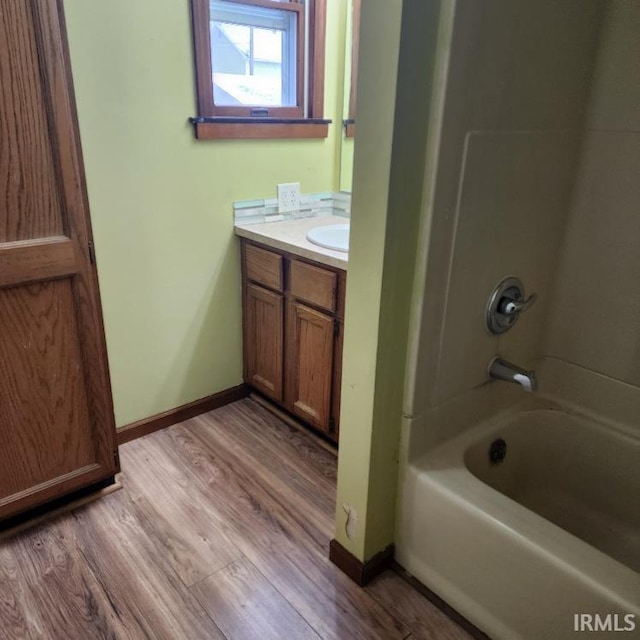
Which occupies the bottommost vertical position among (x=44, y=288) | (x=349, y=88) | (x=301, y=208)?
(x=44, y=288)

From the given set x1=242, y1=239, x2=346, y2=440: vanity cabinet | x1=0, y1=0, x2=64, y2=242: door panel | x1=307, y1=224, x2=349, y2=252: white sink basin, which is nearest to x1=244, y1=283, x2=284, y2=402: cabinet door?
x1=242, y1=239, x2=346, y2=440: vanity cabinet

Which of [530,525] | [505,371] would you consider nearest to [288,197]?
[505,371]

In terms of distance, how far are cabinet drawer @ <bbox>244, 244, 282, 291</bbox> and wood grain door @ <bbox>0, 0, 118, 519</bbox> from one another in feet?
2.38

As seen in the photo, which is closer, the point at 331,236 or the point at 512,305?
the point at 512,305

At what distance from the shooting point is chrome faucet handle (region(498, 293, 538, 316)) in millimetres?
1446

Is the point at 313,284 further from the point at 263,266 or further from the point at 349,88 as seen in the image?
the point at 349,88

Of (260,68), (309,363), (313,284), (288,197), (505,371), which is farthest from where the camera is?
(288,197)

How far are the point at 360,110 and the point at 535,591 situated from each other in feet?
3.81

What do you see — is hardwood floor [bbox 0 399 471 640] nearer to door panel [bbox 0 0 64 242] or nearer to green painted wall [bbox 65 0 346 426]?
green painted wall [bbox 65 0 346 426]

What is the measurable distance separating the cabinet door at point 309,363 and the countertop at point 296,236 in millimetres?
223

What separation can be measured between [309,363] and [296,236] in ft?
1.68

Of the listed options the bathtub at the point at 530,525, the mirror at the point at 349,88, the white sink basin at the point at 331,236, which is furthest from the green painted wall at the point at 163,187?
the bathtub at the point at 530,525

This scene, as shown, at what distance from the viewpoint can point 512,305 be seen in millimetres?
1464

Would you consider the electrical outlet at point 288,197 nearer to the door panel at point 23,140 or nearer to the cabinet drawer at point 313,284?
the cabinet drawer at point 313,284
